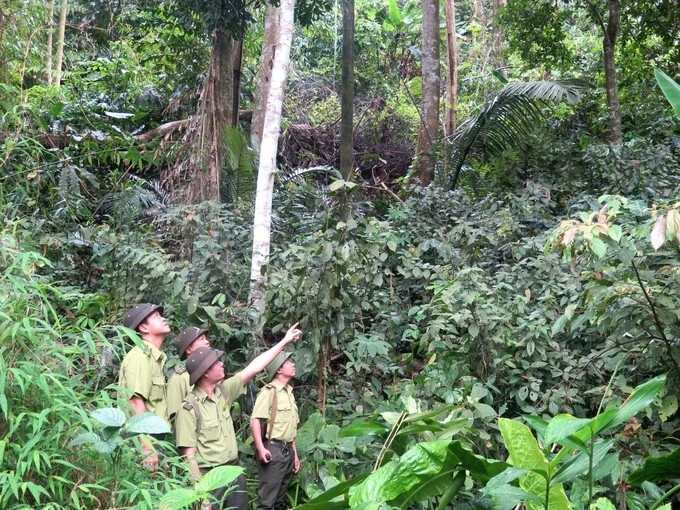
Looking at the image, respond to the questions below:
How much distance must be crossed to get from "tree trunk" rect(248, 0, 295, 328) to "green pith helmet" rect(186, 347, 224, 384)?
4.91 ft

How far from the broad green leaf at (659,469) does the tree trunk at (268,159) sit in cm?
340

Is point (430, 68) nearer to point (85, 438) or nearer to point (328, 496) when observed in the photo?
point (328, 496)

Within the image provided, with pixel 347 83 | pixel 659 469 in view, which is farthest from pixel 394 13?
pixel 659 469

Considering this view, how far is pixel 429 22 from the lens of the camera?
32.8ft

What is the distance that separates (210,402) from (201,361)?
0.96 ft

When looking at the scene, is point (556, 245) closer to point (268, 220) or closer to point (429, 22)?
point (268, 220)

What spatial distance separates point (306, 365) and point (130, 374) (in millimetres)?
1307

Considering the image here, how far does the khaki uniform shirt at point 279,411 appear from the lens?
448cm

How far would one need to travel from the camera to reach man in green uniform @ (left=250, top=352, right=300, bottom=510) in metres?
4.45

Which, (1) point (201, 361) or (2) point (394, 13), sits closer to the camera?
(1) point (201, 361)

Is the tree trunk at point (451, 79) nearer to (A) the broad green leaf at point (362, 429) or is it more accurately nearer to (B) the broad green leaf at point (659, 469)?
(A) the broad green leaf at point (362, 429)

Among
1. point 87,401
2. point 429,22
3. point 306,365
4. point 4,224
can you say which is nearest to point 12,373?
point 87,401

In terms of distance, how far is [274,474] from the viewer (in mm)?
4453

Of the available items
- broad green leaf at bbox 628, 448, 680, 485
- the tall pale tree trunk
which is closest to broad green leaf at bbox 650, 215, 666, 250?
broad green leaf at bbox 628, 448, 680, 485
